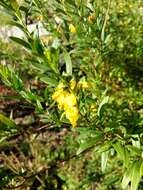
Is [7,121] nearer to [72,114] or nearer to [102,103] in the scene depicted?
[72,114]

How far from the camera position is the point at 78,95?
6.53ft

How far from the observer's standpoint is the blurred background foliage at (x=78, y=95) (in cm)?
199

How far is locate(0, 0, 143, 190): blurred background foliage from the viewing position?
6.54ft

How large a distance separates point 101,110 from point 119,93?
7.48 ft

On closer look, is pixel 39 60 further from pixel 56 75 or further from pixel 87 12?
pixel 87 12

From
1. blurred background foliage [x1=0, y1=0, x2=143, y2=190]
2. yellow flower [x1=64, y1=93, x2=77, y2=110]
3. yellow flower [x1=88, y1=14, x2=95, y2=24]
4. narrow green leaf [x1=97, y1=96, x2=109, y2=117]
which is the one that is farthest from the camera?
yellow flower [x1=88, y1=14, x2=95, y2=24]

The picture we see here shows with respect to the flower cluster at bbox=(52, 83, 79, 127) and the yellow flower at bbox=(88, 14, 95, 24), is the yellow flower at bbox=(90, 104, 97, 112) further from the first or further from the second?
the yellow flower at bbox=(88, 14, 95, 24)

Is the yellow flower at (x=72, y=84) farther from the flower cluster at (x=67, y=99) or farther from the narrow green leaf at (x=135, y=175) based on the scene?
the narrow green leaf at (x=135, y=175)

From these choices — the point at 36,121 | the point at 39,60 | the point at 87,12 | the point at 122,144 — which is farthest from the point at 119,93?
the point at 39,60

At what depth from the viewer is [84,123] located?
214 cm

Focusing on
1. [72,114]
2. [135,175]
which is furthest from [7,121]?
[135,175]

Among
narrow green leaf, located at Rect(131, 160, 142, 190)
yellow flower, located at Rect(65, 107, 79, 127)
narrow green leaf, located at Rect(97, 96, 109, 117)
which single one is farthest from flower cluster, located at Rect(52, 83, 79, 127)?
narrow green leaf, located at Rect(131, 160, 142, 190)

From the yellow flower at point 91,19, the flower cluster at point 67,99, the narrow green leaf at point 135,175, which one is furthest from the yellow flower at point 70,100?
the yellow flower at point 91,19

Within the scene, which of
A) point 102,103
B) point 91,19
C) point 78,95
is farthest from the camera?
point 91,19
